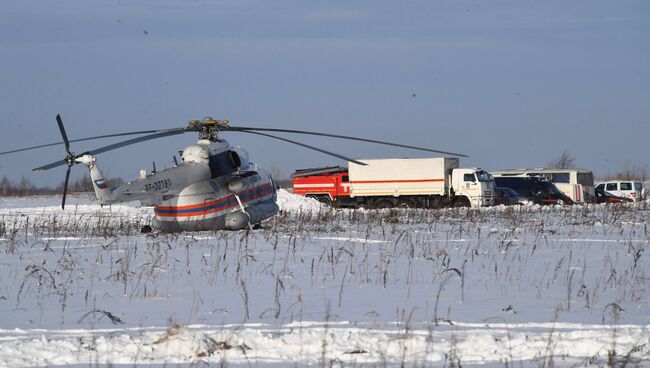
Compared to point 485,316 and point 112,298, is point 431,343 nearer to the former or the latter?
point 485,316

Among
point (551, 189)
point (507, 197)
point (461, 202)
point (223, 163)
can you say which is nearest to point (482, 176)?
point (461, 202)

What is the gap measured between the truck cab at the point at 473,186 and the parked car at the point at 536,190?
252 cm

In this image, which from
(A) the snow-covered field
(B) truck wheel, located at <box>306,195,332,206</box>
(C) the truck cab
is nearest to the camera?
(A) the snow-covered field

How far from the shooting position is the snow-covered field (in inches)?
244

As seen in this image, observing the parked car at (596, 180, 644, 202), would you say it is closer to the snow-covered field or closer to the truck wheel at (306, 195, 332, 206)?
the truck wheel at (306, 195, 332, 206)

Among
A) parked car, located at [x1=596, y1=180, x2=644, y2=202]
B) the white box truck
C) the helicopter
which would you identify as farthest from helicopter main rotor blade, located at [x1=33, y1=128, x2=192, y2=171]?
parked car, located at [x1=596, y1=180, x2=644, y2=202]

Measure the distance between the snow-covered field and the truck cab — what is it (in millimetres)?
29059

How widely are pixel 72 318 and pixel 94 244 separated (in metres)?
8.08

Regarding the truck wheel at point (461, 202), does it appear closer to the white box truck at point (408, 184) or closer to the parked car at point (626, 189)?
the white box truck at point (408, 184)

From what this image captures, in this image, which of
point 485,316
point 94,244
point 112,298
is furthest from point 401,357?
point 94,244

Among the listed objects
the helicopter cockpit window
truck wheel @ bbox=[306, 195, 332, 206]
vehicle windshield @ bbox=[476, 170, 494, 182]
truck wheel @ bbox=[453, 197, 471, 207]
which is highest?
vehicle windshield @ bbox=[476, 170, 494, 182]

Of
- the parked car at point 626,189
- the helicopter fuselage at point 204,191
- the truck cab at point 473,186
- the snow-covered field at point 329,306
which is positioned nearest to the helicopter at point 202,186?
the helicopter fuselage at point 204,191

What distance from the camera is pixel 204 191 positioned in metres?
20.4

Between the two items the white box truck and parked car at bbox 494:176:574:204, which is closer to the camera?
the white box truck
